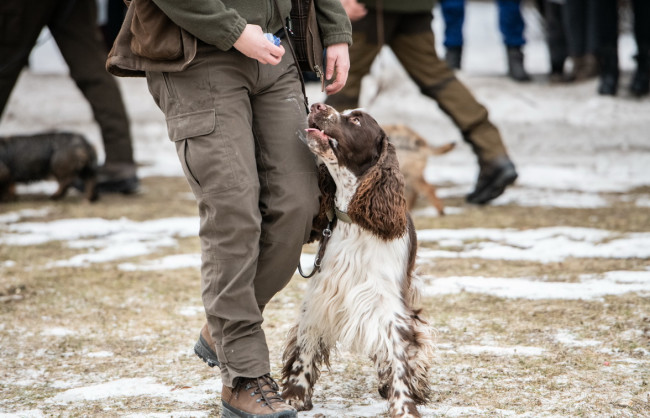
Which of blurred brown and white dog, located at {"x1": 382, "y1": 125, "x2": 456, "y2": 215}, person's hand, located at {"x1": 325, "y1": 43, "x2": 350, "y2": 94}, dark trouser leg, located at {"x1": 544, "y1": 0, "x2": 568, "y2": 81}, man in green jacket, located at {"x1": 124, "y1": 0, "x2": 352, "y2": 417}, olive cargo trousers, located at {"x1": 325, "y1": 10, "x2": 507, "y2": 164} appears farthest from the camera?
dark trouser leg, located at {"x1": 544, "y1": 0, "x2": 568, "y2": 81}

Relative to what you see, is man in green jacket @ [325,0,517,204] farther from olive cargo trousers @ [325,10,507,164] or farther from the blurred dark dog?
the blurred dark dog

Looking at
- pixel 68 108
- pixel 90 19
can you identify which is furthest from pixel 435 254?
pixel 68 108

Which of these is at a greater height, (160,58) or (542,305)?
(160,58)

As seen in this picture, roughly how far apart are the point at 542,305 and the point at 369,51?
264 centimetres

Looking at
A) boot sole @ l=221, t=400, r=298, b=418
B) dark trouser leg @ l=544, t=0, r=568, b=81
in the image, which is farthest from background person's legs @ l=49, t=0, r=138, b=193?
dark trouser leg @ l=544, t=0, r=568, b=81

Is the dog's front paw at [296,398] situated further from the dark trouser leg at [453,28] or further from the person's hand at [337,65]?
the dark trouser leg at [453,28]

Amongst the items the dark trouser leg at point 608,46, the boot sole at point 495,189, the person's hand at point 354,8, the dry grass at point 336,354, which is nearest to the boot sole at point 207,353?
the dry grass at point 336,354

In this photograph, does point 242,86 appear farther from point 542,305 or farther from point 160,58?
point 542,305

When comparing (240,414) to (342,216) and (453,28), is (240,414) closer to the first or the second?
(342,216)

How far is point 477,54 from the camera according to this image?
14.1 metres

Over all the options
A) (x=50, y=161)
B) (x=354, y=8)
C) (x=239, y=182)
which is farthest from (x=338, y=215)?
(x=50, y=161)

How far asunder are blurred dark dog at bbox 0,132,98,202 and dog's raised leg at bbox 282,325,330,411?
482cm

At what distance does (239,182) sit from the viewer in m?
2.90

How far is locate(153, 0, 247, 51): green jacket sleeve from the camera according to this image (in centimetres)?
278
